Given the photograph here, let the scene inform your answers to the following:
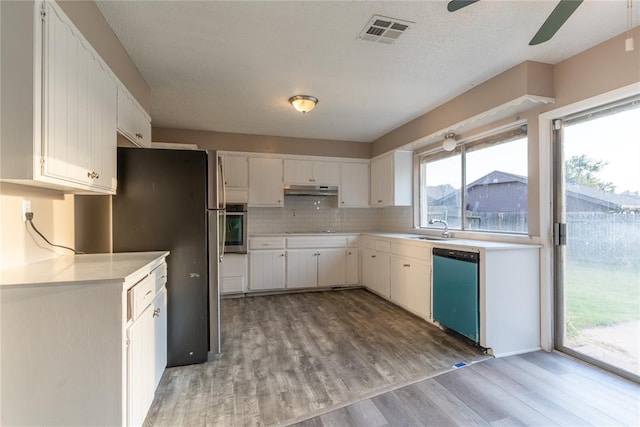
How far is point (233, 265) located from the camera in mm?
4500

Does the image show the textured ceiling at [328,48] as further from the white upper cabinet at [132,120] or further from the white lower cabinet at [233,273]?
the white lower cabinet at [233,273]

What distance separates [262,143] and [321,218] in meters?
1.61

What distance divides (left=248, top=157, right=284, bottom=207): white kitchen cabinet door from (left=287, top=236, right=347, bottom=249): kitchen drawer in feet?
2.14

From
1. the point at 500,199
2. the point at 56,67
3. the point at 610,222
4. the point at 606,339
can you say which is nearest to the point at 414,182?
the point at 500,199

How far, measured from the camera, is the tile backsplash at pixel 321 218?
5.11 meters

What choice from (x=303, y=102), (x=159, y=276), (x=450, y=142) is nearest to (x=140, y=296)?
(x=159, y=276)

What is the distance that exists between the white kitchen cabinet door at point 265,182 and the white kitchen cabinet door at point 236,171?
3.0 inches

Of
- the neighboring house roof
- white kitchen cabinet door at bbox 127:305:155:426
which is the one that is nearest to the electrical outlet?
white kitchen cabinet door at bbox 127:305:155:426

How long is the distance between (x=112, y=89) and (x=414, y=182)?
392 centimetres

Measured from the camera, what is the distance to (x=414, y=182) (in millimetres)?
4762

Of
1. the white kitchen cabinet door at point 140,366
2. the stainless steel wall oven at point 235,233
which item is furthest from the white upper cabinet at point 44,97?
the stainless steel wall oven at point 235,233

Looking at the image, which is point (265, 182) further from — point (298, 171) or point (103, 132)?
point (103, 132)

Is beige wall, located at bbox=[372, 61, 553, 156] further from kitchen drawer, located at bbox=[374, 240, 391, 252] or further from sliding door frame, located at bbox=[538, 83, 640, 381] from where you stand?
kitchen drawer, located at bbox=[374, 240, 391, 252]

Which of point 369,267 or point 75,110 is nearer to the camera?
point 75,110
